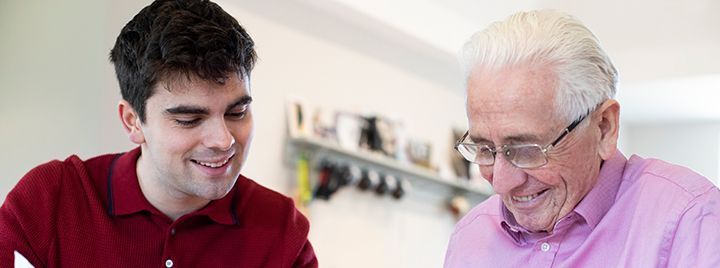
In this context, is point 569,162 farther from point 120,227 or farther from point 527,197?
point 120,227

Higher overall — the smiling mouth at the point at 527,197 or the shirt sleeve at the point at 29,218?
the smiling mouth at the point at 527,197

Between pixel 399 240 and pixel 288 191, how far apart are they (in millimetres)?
859

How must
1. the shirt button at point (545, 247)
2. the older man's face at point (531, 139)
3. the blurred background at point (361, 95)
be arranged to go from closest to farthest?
the older man's face at point (531, 139) < the shirt button at point (545, 247) < the blurred background at point (361, 95)

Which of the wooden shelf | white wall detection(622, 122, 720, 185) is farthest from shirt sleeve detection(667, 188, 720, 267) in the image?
white wall detection(622, 122, 720, 185)

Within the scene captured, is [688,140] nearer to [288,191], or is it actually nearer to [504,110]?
[288,191]

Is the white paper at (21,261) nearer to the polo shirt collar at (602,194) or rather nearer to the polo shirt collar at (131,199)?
the polo shirt collar at (131,199)

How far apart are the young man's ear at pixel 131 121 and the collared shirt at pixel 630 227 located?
0.74m

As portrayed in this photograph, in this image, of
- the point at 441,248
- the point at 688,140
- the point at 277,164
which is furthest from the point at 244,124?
the point at 688,140

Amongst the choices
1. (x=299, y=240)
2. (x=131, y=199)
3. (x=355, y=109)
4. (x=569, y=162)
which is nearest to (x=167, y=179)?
(x=131, y=199)

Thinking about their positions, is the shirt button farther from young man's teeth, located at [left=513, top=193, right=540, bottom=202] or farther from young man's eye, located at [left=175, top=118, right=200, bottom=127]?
young man's eye, located at [left=175, top=118, right=200, bottom=127]

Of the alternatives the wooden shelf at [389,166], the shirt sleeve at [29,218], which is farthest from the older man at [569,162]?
the wooden shelf at [389,166]

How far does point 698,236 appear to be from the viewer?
159cm

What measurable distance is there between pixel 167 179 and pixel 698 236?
101cm

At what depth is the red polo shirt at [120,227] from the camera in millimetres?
1932
